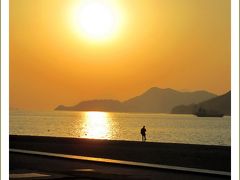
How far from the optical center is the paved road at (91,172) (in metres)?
8.25

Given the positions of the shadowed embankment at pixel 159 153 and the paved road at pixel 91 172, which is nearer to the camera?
→ the paved road at pixel 91 172

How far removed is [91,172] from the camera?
8984 mm

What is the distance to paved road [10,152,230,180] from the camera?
8.25m

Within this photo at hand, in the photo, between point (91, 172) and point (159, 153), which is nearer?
point (91, 172)

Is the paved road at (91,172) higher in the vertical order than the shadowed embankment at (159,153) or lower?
higher

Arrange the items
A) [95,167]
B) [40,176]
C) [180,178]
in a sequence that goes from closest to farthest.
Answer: [40,176] < [180,178] < [95,167]

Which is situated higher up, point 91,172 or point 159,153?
point 91,172

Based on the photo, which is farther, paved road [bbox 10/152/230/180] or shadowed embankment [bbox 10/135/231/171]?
shadowed embankment [bbox 10/135/231/171]

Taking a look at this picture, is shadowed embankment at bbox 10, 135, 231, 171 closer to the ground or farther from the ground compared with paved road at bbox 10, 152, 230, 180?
closer to the ground
